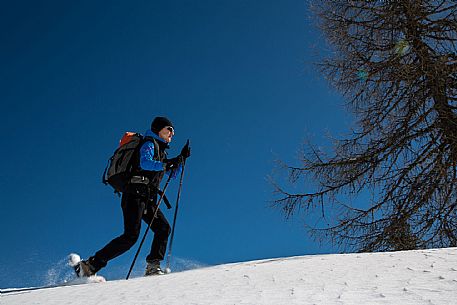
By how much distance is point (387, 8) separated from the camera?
6195mm

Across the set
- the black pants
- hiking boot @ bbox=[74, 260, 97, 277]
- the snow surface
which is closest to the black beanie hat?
the black pants

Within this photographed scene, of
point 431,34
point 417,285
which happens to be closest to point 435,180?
point 431,34

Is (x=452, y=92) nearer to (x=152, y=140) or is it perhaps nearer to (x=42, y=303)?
(x=152, y=140)

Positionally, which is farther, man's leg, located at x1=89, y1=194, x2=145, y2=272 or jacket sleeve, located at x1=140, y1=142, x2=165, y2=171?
jacket sleeve, located at x1=140, y1=142, x2=165, y2=171

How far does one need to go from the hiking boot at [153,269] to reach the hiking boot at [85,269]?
18.7 inches

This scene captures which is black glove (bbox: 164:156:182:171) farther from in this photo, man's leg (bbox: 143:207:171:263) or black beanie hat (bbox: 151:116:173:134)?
man's leg (bbox: 143:207:171:263)

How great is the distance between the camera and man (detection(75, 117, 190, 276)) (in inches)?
146

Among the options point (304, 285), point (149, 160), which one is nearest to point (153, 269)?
point (149, 160)

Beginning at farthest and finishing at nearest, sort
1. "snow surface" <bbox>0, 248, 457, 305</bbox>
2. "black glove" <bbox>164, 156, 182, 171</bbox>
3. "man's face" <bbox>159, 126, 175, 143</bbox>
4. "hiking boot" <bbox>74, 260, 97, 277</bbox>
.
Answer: "black glove" <bbox>164, 156, 182, 171</bbox>, "man's face" <bbox>159, 126, 175, 143</bbox>, "hiking boot" <bbox>74, 260, 97, 277</bbox>, "snow surface" <bbox>0, 248, 457, 305</bbox>

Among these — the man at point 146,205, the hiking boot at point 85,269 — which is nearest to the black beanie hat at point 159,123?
the man at point 146,205

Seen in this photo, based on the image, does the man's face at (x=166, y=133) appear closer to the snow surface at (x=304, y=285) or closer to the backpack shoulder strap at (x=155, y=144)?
the backpack shoulder strap at (x=155, y=144)

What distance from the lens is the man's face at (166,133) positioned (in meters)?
4.16

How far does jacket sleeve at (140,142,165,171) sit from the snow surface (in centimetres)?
147

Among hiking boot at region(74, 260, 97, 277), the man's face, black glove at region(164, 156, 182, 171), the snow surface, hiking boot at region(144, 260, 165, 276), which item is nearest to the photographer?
the snow surface
